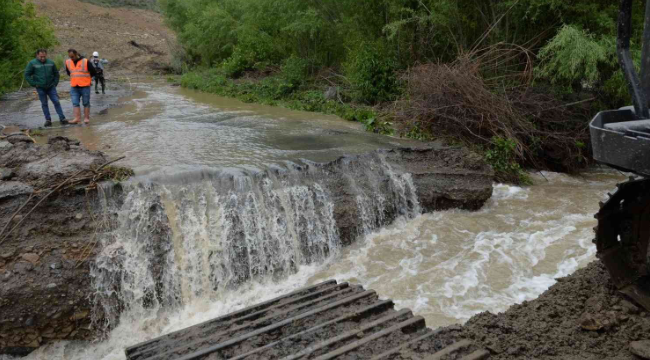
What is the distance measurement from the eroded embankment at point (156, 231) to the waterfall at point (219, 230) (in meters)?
0.01

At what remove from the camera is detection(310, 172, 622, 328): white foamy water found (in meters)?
6.04

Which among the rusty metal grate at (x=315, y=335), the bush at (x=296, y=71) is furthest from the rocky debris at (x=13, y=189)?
the bush at (x=296, y=71)

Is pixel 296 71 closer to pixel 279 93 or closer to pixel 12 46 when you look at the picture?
Answer: pixel 279 93

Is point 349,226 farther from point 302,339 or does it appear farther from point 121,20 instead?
point 121,20

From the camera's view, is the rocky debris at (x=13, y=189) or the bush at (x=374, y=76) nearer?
the rocky debris at (x=13, y=189)

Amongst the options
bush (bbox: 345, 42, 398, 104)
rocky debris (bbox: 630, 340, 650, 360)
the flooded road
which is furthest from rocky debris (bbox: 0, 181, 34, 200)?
bush (bbox: 345, 42, 398, 104)

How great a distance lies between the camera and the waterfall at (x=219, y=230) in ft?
20.5

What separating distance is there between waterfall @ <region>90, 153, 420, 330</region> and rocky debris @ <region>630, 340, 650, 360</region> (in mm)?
4664

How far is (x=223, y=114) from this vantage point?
Answer: 1386 cm

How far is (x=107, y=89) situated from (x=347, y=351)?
2029 cm

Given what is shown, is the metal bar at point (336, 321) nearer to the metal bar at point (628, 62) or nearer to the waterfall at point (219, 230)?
the metal bar at point (628, 62)

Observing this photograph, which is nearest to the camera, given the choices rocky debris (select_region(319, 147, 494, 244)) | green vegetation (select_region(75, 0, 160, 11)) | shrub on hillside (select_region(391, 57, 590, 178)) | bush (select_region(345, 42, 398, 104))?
rocky debris (select_region(319, 147, 494, 244))

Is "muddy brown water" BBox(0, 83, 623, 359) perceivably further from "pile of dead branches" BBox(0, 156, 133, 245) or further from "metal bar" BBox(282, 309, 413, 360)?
"metal bar" BBox(282, 309, 413, 360)

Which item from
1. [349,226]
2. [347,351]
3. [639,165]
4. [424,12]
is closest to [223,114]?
[424,12]
